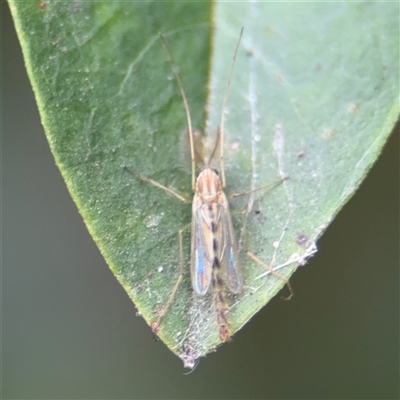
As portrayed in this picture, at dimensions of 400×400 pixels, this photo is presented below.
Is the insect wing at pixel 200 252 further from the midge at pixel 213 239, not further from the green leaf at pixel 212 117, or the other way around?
the green leaf at pixel 212 117

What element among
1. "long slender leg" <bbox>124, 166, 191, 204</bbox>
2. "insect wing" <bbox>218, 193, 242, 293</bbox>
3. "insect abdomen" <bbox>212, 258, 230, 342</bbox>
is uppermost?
"long slender leg" <bbox>124, 166, 191, 204</bbox>

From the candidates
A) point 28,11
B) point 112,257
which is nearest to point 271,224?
point 112,257

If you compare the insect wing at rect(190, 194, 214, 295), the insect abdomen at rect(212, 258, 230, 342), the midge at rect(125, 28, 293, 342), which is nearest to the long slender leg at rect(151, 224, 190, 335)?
the midge at rect(125, 28, 293, 342)

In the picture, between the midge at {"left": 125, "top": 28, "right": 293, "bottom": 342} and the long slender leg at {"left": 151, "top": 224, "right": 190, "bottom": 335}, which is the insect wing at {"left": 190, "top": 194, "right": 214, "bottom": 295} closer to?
the midge at {"left": 125, "top": 28, "right": 293, "bottom": 342}

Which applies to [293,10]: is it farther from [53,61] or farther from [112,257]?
[112,257]

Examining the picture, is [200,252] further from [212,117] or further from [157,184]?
[212,117]

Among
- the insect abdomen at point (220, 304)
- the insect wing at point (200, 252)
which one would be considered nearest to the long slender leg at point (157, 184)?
the insect wing at point (200, 252)

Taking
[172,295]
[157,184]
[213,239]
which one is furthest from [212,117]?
[172,295]
